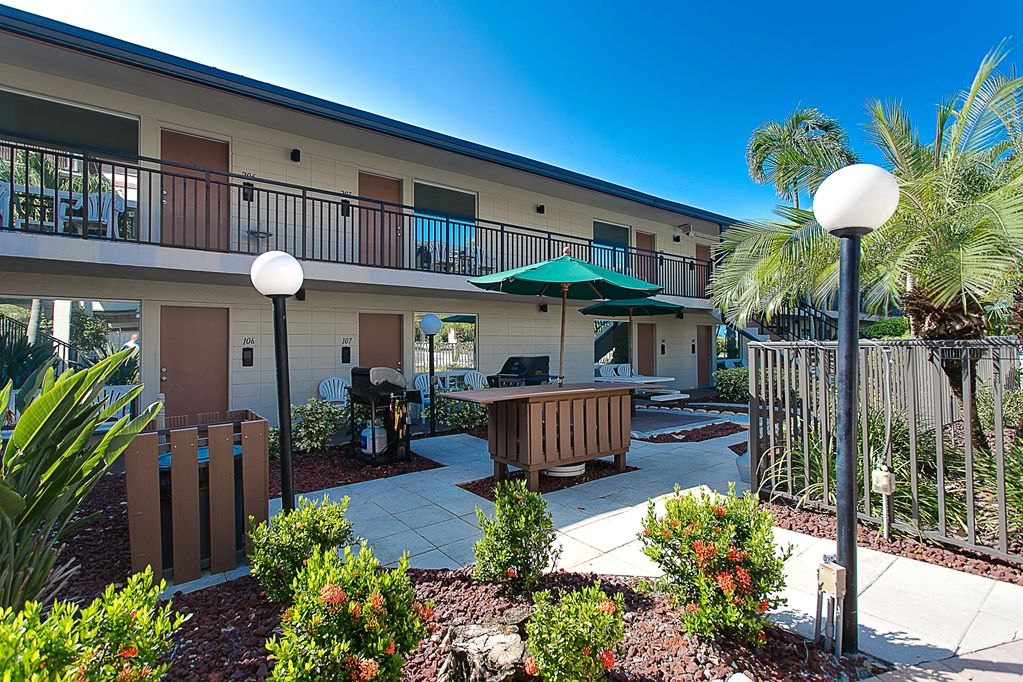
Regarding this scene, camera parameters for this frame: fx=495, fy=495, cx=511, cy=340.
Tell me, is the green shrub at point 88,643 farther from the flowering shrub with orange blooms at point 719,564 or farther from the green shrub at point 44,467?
the flowering shrub with orange blooms at point 719,564

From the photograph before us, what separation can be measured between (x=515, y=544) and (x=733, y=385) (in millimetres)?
12713


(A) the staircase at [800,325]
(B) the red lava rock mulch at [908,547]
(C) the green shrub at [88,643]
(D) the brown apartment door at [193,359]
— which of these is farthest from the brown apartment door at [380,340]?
(C) the green shrub at [88,643]

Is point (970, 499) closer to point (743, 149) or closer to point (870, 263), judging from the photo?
point (870, 263)

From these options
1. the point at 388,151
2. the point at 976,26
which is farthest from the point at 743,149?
the point at 388,151

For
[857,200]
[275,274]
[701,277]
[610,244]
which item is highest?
[610,244]

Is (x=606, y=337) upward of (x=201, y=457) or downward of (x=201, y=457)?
upward

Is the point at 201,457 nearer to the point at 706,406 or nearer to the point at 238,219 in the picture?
the point at 238,219

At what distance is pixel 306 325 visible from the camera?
9.33 metres

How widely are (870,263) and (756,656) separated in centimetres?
453

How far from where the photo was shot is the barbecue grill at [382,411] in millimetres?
6855

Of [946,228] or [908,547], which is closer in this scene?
[908,547]

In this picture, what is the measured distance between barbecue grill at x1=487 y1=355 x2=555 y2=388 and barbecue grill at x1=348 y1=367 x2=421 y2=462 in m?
3.30

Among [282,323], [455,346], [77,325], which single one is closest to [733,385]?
[455,346]

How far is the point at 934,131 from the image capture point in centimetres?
507
